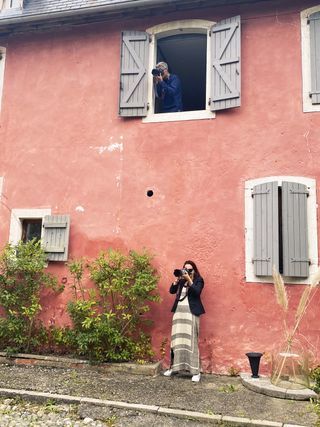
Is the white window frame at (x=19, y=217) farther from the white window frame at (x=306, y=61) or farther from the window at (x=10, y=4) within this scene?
the white window frame at (x=306, y=61)

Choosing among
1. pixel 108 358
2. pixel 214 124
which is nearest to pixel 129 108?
pixel 214 124

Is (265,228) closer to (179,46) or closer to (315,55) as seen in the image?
(315,55)

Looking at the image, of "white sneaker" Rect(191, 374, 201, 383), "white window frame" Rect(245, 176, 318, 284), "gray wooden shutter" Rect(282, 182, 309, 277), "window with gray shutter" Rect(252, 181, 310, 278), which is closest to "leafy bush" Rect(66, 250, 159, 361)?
"white sneaker" Rect(191, 374, 201, 383)

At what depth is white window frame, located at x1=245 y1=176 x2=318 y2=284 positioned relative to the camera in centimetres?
615

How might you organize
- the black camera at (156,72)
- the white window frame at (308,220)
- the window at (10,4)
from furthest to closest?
the window at (10,4) → the black camera at (156,72) → the white window frame at (308,220)

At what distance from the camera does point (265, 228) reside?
20.8 ft

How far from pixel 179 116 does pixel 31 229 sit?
3330mm

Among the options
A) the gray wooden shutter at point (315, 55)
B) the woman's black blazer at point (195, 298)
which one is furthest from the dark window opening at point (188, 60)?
the woman's black blazer at point (195, 298)

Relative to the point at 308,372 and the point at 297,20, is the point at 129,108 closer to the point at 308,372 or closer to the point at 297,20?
the point at 297,20

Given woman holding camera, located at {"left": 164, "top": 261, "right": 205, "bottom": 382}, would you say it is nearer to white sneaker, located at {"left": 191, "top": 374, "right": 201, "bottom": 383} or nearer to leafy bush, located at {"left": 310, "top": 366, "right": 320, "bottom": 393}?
white sneaker, located at {"left": 191, "top": 374, "right": 201, "bottom": 383}

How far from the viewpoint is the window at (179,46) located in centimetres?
694

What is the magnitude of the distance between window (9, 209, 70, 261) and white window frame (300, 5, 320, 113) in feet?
14.2

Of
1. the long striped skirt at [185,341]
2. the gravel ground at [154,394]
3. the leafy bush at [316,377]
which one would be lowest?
the gravel ground at [154,394]

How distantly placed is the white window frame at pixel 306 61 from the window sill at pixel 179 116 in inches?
56.6
